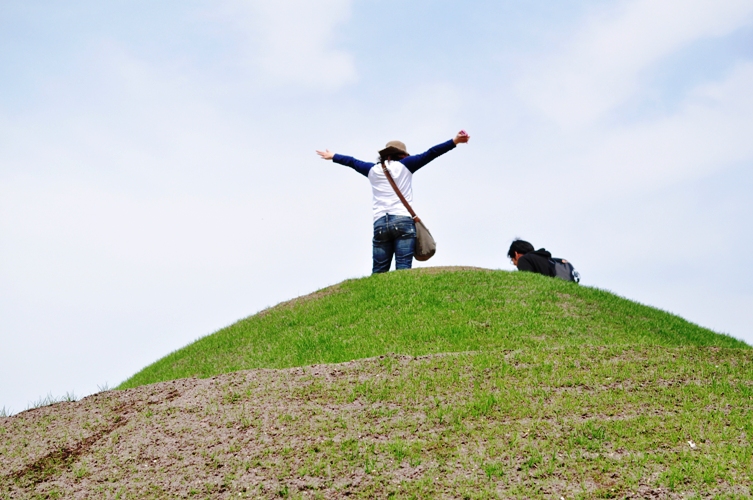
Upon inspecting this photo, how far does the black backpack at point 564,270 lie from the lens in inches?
651

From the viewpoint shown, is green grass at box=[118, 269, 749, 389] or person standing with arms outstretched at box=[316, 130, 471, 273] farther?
person standing with arms outstretched at box=[316, 130, 471, 273]

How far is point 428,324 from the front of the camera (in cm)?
1217

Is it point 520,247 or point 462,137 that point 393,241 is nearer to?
point 462,137

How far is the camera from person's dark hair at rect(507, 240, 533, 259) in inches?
663

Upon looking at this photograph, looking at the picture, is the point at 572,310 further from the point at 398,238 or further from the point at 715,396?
the point at 715,396

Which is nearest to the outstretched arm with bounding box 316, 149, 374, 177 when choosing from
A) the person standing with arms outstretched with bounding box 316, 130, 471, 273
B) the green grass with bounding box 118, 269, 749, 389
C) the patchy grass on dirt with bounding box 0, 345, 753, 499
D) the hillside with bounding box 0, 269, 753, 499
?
the person standing with arms outstretched with bounding box 316, 130, 471, 273

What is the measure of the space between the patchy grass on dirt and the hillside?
0.8 inches

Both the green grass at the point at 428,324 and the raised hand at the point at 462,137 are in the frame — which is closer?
the green grass at the point at 428,324

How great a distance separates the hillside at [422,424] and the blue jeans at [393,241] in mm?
2748

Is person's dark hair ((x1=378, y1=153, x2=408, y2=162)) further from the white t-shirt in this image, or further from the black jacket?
the black jacket

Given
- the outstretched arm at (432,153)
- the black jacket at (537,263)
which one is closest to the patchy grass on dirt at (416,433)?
the outstretched arm at (432,153)

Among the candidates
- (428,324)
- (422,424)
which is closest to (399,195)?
(428,324)

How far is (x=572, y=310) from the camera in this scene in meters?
13.3

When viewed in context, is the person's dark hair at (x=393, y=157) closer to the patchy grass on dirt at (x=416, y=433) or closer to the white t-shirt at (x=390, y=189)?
the white t-shirt at (x=390, y=189)
